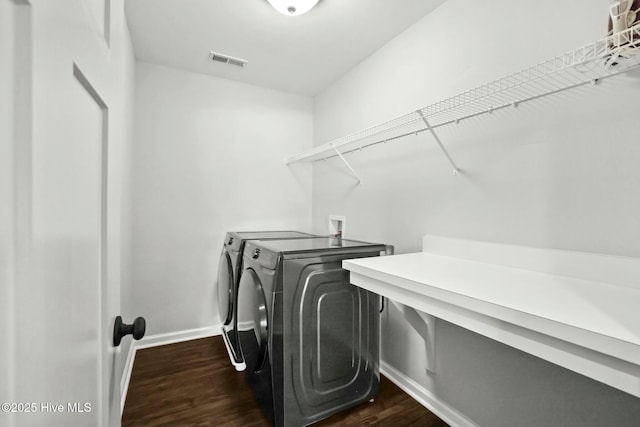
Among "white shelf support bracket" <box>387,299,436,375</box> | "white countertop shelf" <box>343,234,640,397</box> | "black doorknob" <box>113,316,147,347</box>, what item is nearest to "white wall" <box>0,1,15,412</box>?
"black doorknob" <box>113,316,147,347</box>

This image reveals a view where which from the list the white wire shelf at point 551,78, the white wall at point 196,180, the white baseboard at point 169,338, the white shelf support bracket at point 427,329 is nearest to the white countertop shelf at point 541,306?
the white shelf support bracket at point 427,329

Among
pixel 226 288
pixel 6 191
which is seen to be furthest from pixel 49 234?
pixel 226 288

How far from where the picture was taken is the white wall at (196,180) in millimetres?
2561

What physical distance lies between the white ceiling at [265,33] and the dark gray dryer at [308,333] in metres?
1.53

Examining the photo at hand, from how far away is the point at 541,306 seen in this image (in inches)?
33.7

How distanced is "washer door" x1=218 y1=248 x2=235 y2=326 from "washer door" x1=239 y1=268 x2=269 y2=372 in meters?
0.33

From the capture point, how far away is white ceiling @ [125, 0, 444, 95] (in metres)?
1.85

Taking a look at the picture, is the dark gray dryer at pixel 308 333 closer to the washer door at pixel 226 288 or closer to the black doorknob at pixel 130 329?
the washer door at pixel 226 288

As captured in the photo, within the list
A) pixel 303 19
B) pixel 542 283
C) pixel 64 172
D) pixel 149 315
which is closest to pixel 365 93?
pixel 303 19

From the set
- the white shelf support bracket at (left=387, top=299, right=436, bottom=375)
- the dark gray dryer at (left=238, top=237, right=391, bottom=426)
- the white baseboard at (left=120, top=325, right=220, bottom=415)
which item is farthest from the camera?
the white baseboard at (left=120, top=325, right=220, bottom=415)

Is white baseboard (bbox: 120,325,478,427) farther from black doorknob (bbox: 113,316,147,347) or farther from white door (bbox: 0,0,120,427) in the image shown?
white door (bbox: 0,0,120,427)

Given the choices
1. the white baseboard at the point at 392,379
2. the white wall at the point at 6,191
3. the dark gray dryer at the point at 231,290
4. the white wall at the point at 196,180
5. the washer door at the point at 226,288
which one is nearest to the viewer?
the white wall at the point at 6,191

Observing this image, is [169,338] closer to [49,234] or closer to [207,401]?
[207,401]

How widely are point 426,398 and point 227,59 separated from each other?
2.98m
